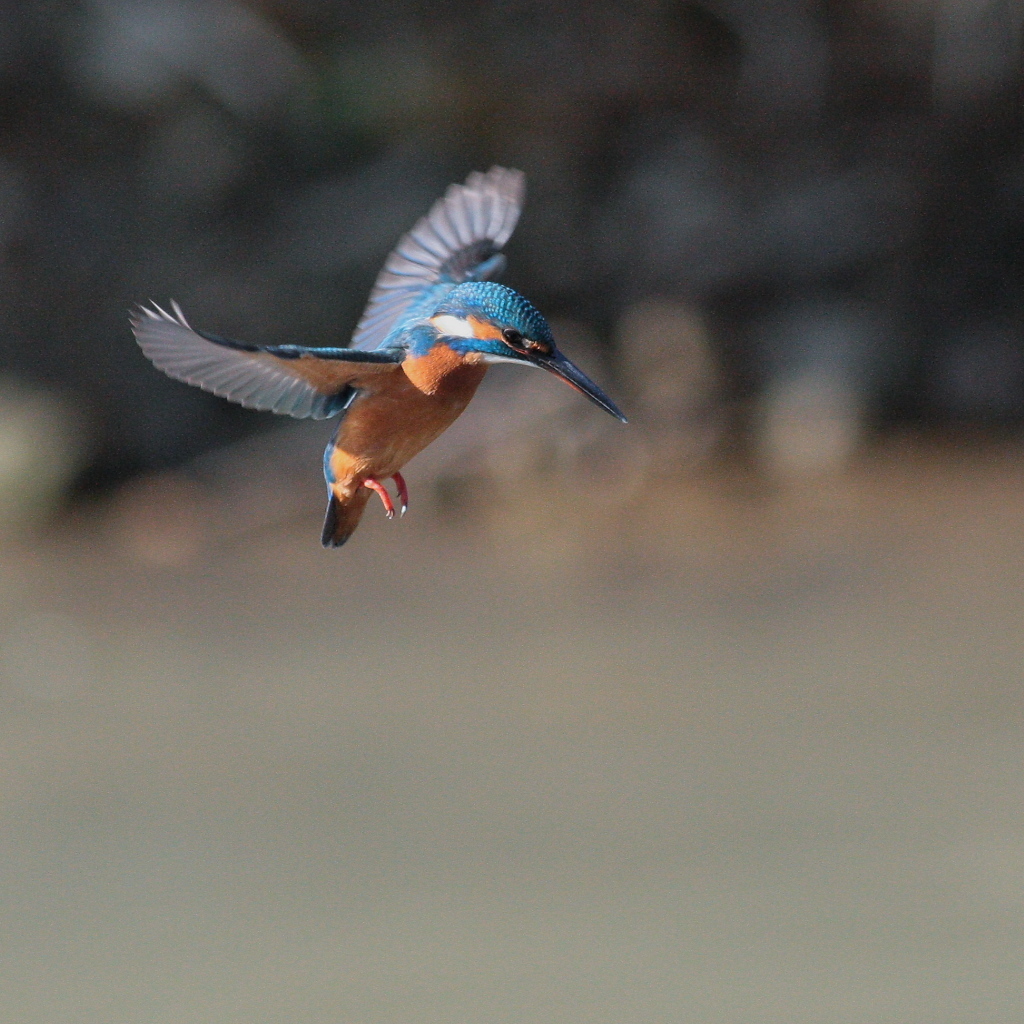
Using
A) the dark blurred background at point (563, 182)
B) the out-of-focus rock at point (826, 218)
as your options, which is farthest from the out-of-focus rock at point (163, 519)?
the out-of-focus rock at point (826, 218)

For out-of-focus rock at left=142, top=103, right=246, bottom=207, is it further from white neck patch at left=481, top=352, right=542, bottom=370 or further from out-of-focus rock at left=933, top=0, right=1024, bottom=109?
white neck patch at left=481, top=352, right=542, bottom=370

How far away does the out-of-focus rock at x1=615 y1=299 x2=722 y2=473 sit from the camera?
4711mm

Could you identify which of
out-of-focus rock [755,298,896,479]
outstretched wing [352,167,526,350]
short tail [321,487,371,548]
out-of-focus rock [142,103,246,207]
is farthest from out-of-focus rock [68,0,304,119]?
short tail [321,487,371,548]

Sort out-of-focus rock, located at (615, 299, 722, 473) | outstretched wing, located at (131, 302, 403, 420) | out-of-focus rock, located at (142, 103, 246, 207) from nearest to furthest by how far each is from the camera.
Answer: outstretched wing, located at (131, 302, 403, 420) → out-of-focus rock, located at (142, 103, 246, 207) → out-of-focus rock, located at (615, 299, 722, 473)

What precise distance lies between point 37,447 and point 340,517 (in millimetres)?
4106

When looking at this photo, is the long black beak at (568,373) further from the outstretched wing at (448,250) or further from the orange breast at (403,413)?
the outstretched wing at (448,250)

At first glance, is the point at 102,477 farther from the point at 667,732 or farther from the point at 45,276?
the point at 667,732

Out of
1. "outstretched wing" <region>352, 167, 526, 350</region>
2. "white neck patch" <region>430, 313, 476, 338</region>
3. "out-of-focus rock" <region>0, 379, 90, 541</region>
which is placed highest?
"out-of-focus rock" <region>0, 379, 90, 541</region>

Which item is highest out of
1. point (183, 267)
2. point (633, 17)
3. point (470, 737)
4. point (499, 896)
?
point (633, 17)

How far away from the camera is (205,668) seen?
6051 mm

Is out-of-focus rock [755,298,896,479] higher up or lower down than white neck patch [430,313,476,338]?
higher up

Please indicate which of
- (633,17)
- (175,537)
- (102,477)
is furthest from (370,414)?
(175,537)

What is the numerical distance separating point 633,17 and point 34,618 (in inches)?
119

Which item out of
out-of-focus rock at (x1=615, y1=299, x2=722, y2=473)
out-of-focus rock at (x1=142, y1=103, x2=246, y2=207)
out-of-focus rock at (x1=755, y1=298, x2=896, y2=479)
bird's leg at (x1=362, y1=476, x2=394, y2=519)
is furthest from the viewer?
out-of-focus rock at (x1=755, y1=298, x2=896, y2=479)
